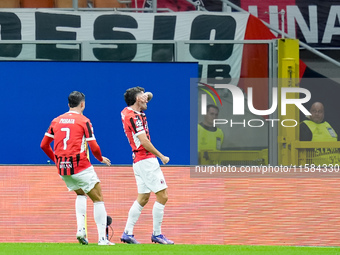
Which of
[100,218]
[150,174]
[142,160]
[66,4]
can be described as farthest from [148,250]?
[66,4]

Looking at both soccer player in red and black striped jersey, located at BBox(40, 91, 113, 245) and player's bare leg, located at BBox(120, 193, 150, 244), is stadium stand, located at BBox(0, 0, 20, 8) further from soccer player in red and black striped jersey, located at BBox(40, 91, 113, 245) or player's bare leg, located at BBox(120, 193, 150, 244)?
player's bare leg, located at BBox(120, 193, 150, 244)

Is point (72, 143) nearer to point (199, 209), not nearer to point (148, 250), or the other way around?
point (148, 250)

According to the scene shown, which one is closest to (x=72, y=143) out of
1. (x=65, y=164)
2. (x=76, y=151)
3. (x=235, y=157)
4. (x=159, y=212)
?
(x=76, y=151)

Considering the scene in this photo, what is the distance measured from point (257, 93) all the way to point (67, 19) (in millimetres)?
3608

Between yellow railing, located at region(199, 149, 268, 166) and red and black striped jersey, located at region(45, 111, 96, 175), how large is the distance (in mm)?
5093

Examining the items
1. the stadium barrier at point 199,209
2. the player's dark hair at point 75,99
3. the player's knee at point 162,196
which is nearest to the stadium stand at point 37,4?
the stadium barrier at point 199,209

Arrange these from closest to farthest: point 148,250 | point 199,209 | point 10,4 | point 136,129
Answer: point 148,250 < point 136,129 < point 199,209 < point 10,4

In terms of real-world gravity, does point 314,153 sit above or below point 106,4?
below

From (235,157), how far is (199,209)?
10.8 feet

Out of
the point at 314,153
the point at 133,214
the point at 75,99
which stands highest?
the point at 75,99

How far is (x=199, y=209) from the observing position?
10469mm

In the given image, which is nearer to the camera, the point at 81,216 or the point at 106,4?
the point at 81,216

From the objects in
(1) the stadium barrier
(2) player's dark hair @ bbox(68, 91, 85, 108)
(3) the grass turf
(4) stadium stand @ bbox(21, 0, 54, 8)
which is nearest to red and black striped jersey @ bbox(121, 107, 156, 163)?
(2) player's dark hair @ bbox(68, 91, 85, 108)

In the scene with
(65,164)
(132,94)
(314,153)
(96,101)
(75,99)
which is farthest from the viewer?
(96,101)
